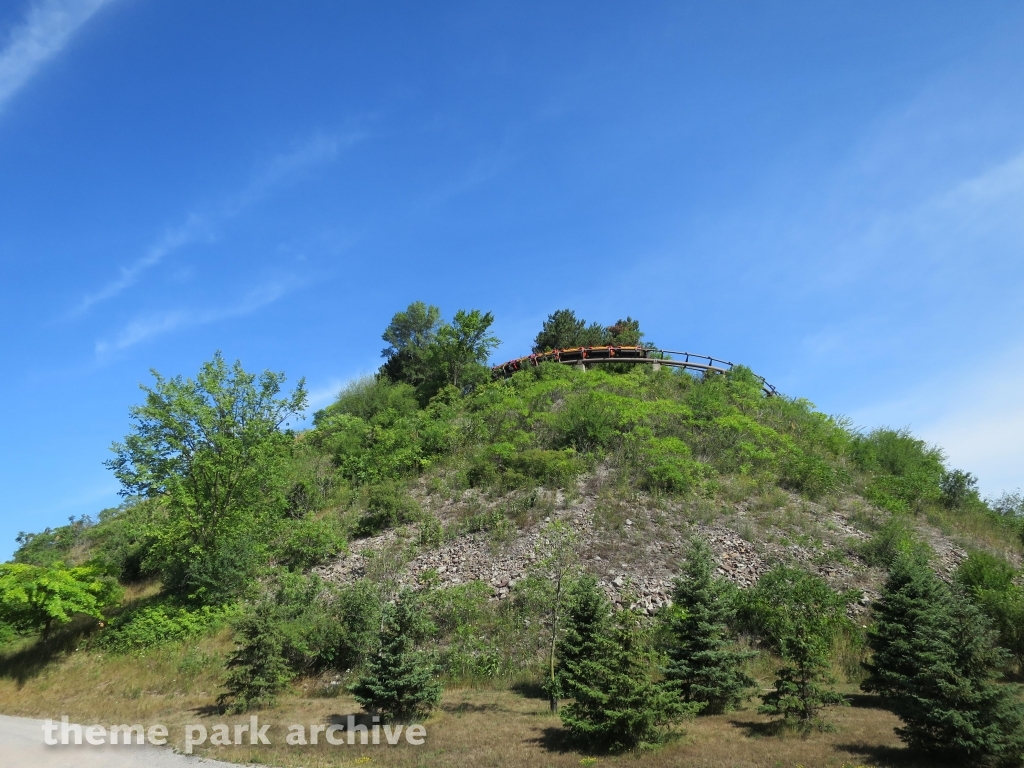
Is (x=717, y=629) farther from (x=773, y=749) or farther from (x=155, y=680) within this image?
(x=155, y=680)

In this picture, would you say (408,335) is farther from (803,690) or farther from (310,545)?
(803,690)

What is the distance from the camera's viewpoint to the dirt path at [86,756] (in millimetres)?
11172

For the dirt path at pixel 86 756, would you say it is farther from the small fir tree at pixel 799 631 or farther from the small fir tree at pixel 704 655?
the small fir tree at pixel 799 631

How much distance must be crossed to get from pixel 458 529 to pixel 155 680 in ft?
35.2

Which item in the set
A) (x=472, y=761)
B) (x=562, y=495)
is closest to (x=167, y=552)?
(x=562, y=495)

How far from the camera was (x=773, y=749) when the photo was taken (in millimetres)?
10484

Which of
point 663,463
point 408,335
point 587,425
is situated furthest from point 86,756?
point 408,335

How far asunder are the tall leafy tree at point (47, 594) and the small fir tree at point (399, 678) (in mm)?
13182

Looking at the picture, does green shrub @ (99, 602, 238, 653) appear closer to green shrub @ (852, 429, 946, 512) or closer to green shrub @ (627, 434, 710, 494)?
green shrub @ (627, 434, 710, 494)

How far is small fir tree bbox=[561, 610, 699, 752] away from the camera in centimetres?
1066

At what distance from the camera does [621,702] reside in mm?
10703

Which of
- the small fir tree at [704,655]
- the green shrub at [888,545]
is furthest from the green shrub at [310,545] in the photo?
the green shrub at [888,545]

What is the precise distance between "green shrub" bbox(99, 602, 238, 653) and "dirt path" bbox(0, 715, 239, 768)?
646 cm

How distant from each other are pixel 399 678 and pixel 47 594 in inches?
594
